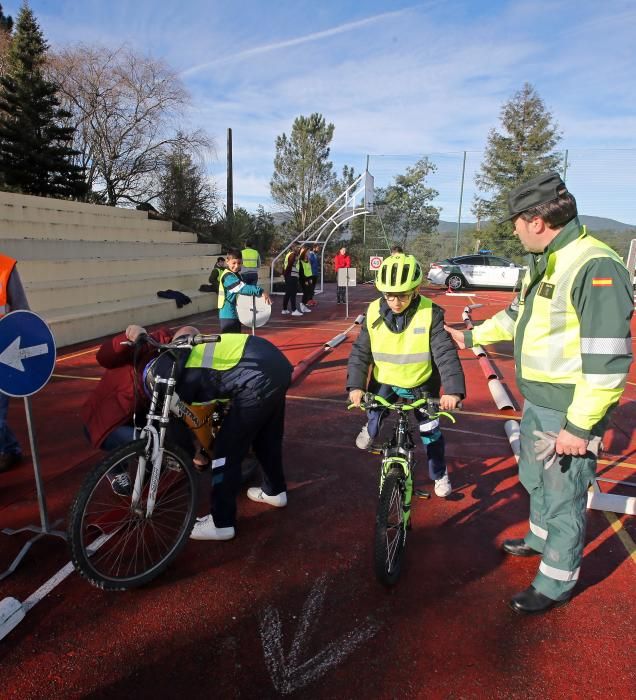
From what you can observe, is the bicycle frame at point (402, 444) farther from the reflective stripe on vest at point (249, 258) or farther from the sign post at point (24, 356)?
the reflective stripe on vest at point (249, 258)

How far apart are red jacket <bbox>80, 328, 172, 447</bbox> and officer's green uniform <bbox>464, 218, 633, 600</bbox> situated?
221 cm

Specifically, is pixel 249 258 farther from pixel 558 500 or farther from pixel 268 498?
pixel 558 500

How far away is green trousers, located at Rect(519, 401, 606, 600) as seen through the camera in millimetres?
2400

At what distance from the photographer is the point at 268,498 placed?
3605 millimetres

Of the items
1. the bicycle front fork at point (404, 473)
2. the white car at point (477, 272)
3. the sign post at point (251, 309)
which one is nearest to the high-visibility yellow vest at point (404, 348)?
the bicycle front fork at point (404, 473)

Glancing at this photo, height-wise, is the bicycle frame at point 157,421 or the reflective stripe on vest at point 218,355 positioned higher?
the reflective stripe on vest at point 218,355

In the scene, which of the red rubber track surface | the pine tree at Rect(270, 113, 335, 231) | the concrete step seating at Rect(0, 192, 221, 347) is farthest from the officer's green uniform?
the pine tree at Rect(270, 113, 335, 231)

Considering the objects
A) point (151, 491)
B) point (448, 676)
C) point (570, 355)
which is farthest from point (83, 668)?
point (570, 355)

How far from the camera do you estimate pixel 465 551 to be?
3158 millimetres

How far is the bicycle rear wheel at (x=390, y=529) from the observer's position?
2.64m

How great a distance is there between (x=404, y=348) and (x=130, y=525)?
214cm

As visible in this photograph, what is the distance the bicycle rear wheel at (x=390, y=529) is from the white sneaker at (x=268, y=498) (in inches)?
40.3

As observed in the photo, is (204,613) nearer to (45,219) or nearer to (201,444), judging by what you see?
(201,444)

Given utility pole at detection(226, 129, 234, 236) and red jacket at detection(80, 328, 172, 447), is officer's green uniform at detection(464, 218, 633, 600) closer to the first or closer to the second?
red jacket at detection(80, 328, 172, 447)
